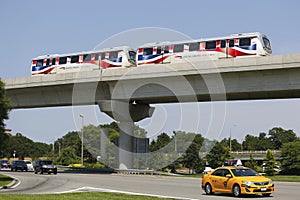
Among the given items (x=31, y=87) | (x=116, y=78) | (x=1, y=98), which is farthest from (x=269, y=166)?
(x=1, y=98)

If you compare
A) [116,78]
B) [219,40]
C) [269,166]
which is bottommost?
[269,166]

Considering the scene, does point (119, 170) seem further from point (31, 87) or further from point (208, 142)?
point (208, 142)

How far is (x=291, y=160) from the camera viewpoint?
60656 mm

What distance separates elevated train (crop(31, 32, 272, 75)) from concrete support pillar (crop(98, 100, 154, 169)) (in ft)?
14.0

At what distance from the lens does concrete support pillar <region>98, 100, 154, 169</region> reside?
159ft

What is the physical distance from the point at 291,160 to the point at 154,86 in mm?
24691

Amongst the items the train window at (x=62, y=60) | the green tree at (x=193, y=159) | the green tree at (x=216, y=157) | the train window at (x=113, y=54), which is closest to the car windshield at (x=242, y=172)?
the train window at (x=113, y=54)

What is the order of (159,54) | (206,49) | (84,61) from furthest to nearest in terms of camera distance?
(84,61)
(159,54)
(206,49)

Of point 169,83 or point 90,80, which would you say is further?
point 90,80

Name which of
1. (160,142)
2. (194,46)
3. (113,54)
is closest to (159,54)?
(194,46)

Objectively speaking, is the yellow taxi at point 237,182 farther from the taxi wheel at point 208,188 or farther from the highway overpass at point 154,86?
the highway overpass at point 154,86

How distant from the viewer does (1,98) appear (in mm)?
35219

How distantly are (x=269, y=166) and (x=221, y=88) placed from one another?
21769 mm

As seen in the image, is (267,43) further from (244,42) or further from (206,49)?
(206,49)
